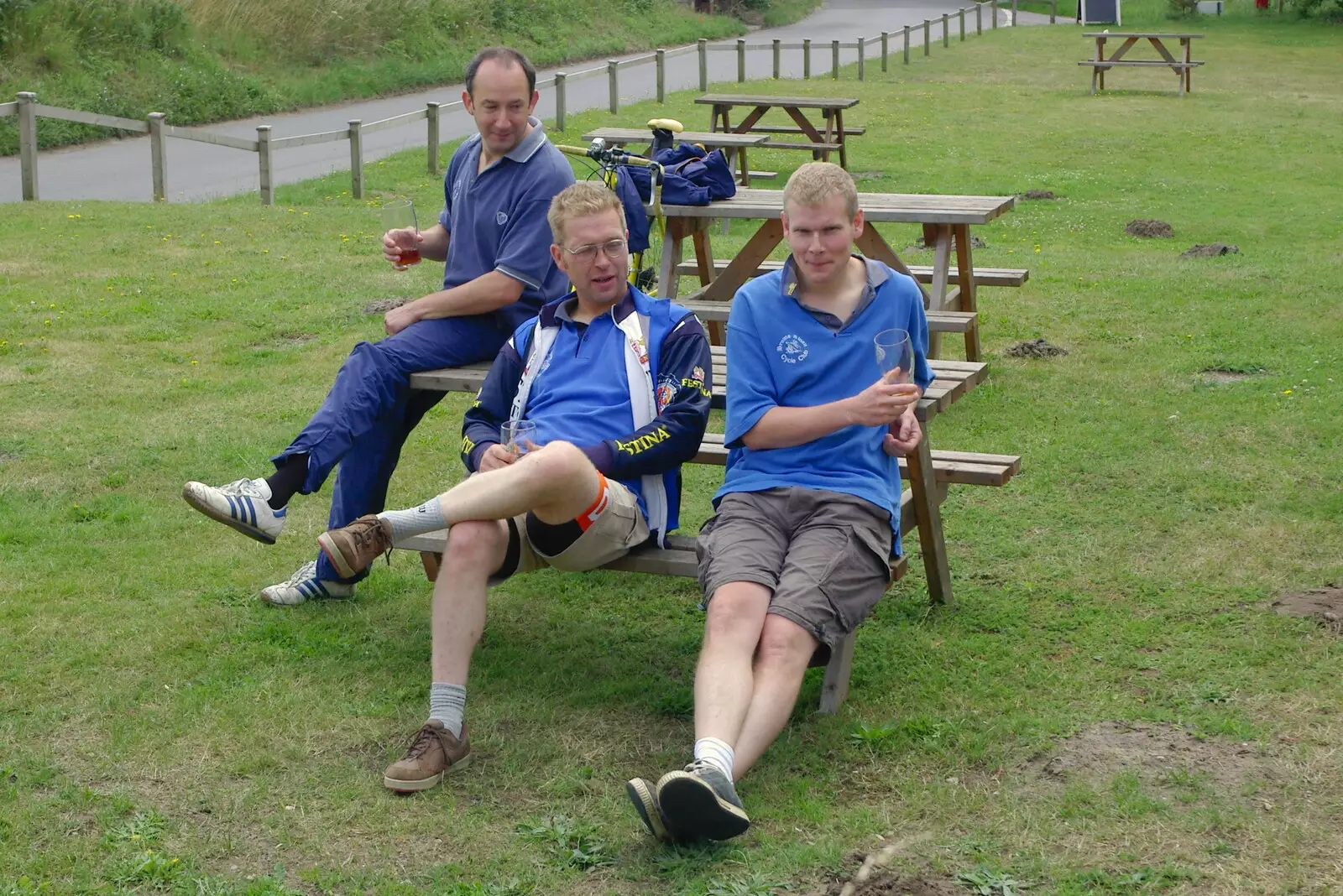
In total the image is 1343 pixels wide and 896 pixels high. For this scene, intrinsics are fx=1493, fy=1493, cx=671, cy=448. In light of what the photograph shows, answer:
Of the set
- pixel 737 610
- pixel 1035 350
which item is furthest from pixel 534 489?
pixel 1035 350

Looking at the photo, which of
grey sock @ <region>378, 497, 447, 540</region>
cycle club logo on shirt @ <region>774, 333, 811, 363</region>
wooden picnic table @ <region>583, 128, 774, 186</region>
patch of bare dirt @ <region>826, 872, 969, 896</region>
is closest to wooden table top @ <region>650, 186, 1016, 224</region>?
cycle club logo on shirt @ <region>774, 333, 811, 363</region>

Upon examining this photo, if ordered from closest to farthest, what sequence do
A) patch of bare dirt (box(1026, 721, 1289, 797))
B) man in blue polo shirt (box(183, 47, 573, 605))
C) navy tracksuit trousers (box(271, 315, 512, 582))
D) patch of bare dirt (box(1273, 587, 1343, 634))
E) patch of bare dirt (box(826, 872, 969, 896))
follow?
patch of bare dirt (box(826, 872, 969, 896)) → patch of bare dirt (box(1026, 721, 1289, 797)) → patch of bare dirt (box(1273, 587, 1343, 634)) → navy tracksuit trousers (box(271, 315, 512, 582)) → man in blue polo shirt (box(183, 47, 573, 605))

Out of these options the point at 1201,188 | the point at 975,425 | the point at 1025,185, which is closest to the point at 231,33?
the point at 1025,185

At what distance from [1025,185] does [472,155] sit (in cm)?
1088

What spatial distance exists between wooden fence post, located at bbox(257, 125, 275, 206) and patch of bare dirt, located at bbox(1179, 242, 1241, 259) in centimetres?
823

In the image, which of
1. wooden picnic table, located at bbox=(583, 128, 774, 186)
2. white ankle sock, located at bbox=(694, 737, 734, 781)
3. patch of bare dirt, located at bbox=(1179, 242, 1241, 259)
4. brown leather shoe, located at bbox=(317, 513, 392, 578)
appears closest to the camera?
white ankle sock, located at bbox=(694, 737, 734, 781)

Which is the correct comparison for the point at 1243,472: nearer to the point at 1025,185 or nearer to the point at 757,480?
the point at 757,480

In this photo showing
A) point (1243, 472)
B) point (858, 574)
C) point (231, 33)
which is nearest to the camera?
point (858, 574)

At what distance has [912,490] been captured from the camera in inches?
185

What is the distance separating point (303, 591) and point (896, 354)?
2.33 metres

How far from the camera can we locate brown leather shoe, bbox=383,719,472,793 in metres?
3.78

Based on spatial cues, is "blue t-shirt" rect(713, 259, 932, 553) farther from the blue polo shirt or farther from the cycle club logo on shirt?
the blue polo shirt

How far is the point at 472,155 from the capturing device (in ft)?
17.4

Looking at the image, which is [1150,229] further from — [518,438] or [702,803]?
[702,803]
